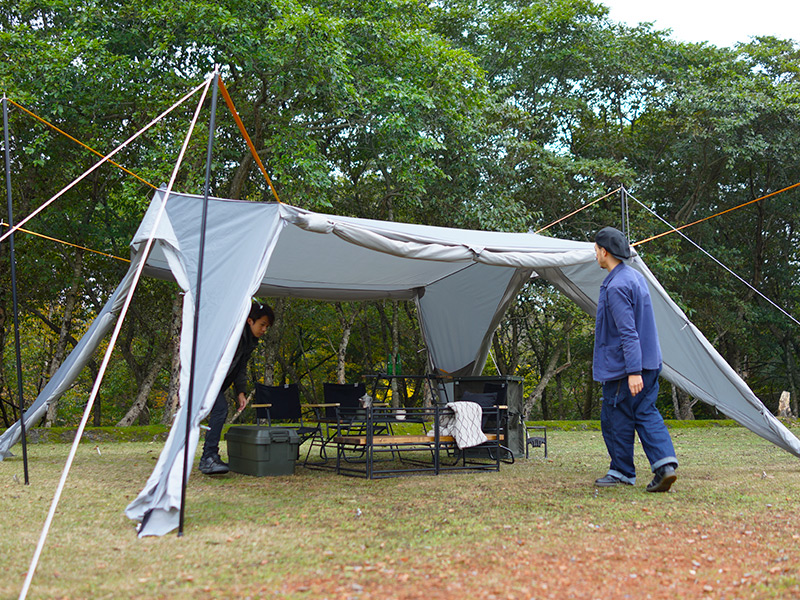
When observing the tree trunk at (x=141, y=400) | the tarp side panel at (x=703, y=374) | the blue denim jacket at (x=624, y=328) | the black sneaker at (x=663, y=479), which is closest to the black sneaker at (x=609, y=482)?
the black sneaker at (x=663, y=479)

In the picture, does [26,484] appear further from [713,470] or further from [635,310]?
[713,470]

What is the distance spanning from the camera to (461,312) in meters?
7.46

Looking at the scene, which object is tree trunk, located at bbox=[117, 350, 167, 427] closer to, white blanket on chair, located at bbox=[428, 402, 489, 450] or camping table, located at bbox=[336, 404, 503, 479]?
camping table, located at bbox=[336, 404, 503, 479]

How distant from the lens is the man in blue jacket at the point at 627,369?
14.0ft

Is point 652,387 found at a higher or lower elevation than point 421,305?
lower

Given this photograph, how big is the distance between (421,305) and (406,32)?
4156mm

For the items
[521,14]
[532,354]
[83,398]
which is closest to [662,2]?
[521,14]

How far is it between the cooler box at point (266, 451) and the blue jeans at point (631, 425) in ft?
7.31

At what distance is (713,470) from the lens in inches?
215

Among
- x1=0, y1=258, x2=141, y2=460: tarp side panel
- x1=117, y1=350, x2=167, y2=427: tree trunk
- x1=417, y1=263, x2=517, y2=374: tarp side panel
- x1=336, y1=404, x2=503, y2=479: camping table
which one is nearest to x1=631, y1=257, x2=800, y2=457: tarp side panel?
x1=336, y1=404, x2=503, y2=479: camping table

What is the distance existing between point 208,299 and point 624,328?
2502 millimetres

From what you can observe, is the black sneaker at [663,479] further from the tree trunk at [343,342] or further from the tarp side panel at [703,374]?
the tree trunk at [343,342]

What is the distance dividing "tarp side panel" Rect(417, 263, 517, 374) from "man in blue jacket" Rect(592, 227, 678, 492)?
2.38 metres

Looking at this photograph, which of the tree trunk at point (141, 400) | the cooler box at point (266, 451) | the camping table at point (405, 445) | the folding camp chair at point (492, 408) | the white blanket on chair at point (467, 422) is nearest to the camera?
the camping table at point (405, 445)
